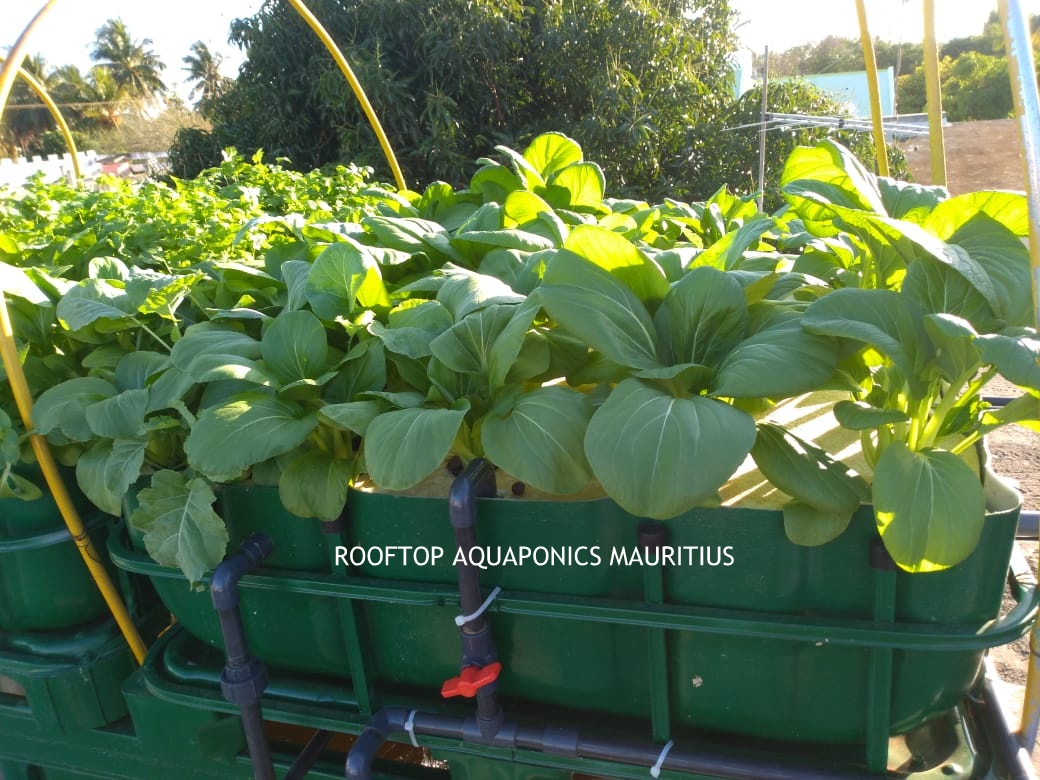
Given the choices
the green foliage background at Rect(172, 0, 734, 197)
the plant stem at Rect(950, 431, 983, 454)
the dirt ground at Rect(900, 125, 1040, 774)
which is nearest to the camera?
the plant stem at Rect(950, 431, 983, 454)

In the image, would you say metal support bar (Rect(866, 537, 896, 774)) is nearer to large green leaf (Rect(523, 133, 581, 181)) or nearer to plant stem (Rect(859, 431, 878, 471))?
plant stem (Rect(859, 431, 878, 471))

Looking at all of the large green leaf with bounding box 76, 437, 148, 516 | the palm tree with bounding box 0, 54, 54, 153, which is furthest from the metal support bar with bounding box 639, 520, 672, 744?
the palm tree with bounding box 0, 54, 54, 153

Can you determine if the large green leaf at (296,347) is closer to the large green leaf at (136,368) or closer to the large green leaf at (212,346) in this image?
the large green leaf at (212,346)

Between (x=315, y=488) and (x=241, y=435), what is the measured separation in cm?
13

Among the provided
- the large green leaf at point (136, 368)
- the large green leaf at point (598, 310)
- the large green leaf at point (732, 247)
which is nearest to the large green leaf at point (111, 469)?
the large green leaf at point (136, 368)

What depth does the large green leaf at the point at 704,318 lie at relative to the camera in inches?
39.3

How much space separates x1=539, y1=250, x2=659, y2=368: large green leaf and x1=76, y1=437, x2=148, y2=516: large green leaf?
708 mm

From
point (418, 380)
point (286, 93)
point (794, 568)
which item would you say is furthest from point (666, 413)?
point (286, 93)

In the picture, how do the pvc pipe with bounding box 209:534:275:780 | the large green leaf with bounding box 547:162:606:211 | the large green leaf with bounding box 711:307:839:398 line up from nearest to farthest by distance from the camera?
the large green leaf with bounding box 711:307:839:398, the pvc pipe with bounding box 209:534:275:780, the large green leaf with bounding box 547:162:606:211

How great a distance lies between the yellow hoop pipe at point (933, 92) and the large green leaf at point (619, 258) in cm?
47

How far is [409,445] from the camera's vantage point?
94 centimetres

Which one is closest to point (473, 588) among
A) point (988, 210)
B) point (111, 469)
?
point (111, 469)

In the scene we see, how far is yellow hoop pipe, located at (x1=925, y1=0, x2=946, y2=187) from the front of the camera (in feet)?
3.67

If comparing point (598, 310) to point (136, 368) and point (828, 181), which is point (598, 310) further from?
point (136, 368)
